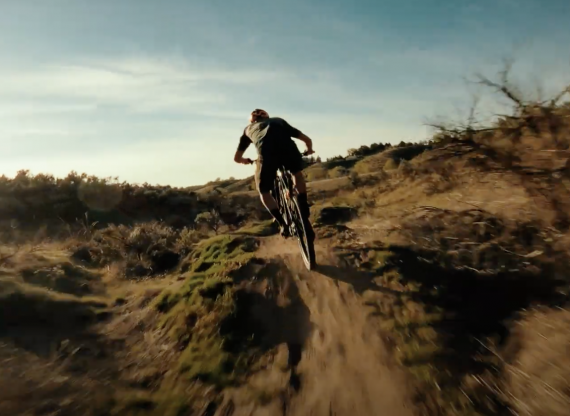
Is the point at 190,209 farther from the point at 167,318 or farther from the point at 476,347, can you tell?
the point at 476,347

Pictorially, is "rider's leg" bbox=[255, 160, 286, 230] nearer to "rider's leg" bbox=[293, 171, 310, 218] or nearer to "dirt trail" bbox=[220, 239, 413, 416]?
"rider's leg" bbox=[293, 171, 310, 218]

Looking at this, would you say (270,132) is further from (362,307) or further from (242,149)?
(362,307)

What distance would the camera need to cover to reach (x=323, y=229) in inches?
298

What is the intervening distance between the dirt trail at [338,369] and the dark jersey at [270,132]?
6.58 feet

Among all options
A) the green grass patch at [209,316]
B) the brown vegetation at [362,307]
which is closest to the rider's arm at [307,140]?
the brown vegetation at [362,307]

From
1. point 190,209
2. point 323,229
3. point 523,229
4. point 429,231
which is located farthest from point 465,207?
point 190,209

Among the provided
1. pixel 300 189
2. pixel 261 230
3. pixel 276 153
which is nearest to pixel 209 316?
pixel 300 189

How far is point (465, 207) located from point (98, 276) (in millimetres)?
6401

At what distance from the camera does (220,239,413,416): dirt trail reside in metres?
3.48

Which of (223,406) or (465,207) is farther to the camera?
(465,207)

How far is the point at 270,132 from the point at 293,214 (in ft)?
3.99

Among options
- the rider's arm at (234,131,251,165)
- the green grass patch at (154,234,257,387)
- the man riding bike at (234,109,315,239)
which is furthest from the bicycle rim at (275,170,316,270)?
the green grass patch at (154,234,257,387)

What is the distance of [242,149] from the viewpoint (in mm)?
7137

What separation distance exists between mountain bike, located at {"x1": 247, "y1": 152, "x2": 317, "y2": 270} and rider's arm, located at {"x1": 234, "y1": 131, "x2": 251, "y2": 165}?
64 cm
